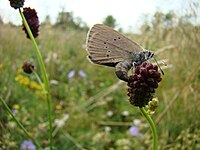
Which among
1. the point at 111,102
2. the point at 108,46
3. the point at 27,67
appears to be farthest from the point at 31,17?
the point at 111,102

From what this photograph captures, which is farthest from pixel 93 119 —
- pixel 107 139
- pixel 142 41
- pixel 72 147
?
pixel 142 41

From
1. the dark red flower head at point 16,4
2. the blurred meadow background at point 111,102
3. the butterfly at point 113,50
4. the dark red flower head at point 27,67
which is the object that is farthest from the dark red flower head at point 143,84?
the blurred meadow background at point 111,102

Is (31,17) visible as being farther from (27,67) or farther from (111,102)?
(111,102)

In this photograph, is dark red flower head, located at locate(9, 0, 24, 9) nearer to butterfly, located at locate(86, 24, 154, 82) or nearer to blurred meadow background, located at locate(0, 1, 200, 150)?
butterfly, located at locate(86, 24, 154, 82)

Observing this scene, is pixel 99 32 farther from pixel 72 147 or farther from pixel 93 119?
pixel 93 119

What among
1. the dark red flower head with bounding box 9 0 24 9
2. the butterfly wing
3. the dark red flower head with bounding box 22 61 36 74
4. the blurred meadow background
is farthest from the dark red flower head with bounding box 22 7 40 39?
the blurred meadow background

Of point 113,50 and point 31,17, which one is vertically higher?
point 31,17
